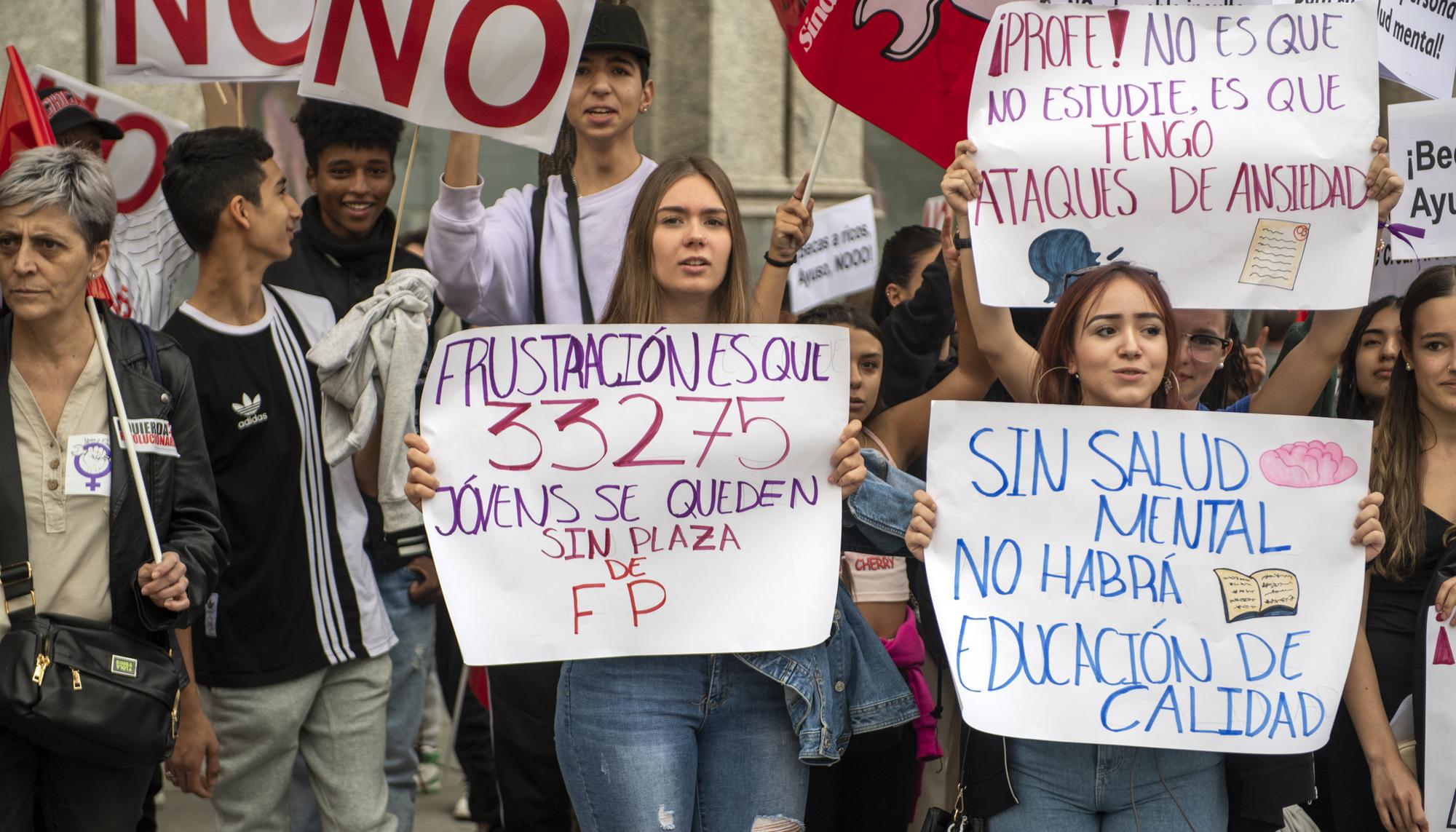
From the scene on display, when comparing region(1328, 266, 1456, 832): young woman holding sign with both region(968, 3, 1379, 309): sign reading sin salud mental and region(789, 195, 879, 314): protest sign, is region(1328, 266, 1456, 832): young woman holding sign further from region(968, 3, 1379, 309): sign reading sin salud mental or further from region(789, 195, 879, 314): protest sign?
region(789, 195, 879, 314): protest sign

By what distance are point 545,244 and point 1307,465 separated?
6.56 feet

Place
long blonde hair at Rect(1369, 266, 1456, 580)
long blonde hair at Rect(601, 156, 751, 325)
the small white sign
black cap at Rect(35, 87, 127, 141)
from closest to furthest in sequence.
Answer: the small white sign, long blonde hair at Rect(601, 156, 751, 325), long blonde hair at Rect(1369, 266, 1456, 580), black cap at Rect(35, 87, 127, 141)

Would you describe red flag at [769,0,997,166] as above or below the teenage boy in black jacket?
above

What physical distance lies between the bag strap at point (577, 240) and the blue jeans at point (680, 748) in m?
1.12

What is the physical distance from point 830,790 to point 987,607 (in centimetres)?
65

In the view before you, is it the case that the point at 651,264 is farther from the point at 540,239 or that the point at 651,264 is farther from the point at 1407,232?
the point at 1407,232

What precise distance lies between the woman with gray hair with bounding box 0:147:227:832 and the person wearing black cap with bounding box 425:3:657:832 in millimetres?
815

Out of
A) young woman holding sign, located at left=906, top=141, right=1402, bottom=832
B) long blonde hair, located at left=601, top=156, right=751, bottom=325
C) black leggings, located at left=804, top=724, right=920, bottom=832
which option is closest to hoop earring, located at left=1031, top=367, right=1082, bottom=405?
young woman holding sign, located at left=906, top=141, right=1402, bottom=832

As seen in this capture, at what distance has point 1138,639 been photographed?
10.1 feet

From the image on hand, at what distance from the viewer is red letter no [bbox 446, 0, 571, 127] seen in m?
3.92

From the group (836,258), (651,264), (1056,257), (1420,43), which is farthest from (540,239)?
(836,258)

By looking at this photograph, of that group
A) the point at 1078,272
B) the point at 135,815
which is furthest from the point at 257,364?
the point at 1078,272

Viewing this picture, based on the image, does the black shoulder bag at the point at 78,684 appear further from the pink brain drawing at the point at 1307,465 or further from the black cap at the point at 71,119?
the pink brain drawing at the point at 1307,465

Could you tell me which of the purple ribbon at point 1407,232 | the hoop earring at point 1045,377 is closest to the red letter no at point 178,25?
the hoop earring at point 1045,377
